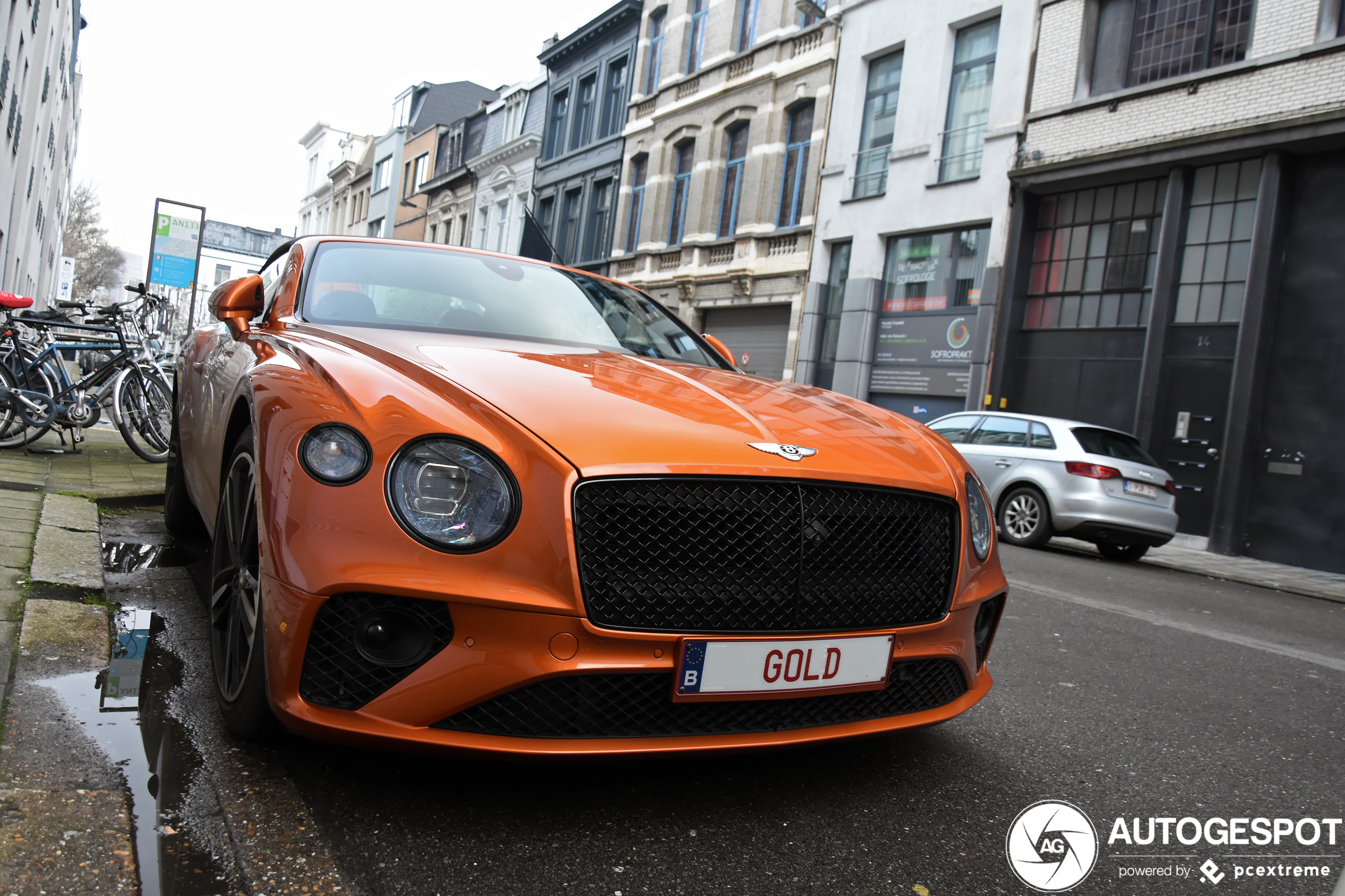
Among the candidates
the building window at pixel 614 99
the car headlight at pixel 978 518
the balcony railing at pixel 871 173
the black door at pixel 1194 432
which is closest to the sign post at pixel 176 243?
the balcony railing at pixel 871 173

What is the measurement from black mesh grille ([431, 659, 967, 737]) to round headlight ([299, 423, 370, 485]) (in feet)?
1.74

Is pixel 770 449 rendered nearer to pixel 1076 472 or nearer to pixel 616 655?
pixel 616 655

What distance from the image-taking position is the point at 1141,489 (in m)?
9.57

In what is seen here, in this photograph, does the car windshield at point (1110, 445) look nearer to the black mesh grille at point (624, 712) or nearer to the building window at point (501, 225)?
the black mesh grille at point (624, 712)

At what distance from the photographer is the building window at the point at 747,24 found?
22.5 metres

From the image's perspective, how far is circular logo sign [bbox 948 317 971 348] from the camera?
16.5 meters

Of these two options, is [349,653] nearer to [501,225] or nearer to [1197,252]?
[1197,252]

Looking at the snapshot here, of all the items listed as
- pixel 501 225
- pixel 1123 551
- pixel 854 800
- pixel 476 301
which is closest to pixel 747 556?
pixel 854 800

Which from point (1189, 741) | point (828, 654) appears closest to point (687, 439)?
point (828, 654)

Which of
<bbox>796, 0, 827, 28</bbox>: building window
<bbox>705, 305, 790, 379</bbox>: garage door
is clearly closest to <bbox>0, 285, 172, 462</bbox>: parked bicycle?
<bbox>705, 305, 790, 379</bbox>: garage door

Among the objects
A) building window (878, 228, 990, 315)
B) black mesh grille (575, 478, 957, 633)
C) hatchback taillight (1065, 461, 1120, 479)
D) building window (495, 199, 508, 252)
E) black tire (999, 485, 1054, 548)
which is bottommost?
black tire (999, 485, 1054, 548)

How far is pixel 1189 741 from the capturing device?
316 cm

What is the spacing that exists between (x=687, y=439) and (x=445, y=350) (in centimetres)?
86

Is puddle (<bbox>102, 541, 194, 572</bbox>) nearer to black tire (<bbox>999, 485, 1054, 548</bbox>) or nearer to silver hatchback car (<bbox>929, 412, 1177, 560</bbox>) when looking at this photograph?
silver hatchback car (<bbox>929, 412, 1177, 560</bbox>)
